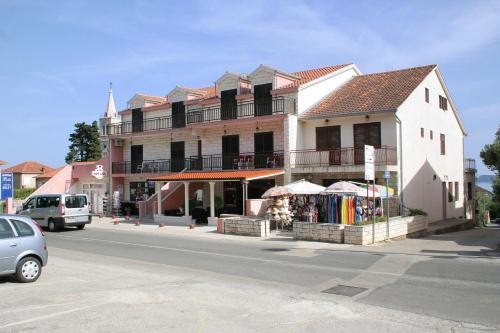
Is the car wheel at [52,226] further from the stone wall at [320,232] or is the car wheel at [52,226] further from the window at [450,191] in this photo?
the window at [450,191]

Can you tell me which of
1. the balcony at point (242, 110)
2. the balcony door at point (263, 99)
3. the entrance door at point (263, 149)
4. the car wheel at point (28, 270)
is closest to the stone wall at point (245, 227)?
the entrance door at point (263, 149)

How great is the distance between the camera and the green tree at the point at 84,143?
2798 inches

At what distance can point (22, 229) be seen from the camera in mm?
10195

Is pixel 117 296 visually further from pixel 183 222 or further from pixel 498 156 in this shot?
pixel 183 222

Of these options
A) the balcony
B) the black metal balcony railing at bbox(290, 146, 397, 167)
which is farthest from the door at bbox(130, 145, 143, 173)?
the black metal balcony railing at bbox(290, 146, 397, 167)

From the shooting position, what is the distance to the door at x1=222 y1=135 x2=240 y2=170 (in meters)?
29.4

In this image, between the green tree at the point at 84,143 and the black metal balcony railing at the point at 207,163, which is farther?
the green tree at the point at 84,143

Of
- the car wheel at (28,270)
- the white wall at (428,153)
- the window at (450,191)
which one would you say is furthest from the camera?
the window at (450,191)

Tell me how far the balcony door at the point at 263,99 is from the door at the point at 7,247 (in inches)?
766

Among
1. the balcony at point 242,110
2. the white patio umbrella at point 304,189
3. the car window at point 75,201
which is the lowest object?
the car window at point 75,201

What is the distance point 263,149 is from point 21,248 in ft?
63.9

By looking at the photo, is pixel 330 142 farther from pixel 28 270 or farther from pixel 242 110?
pixel 28 270

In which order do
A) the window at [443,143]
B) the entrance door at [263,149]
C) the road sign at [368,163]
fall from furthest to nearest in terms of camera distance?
the window at [443,143], the entrance door at [263,149], the road sign at [368,163]

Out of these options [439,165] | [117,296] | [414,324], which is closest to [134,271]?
[117,296]
